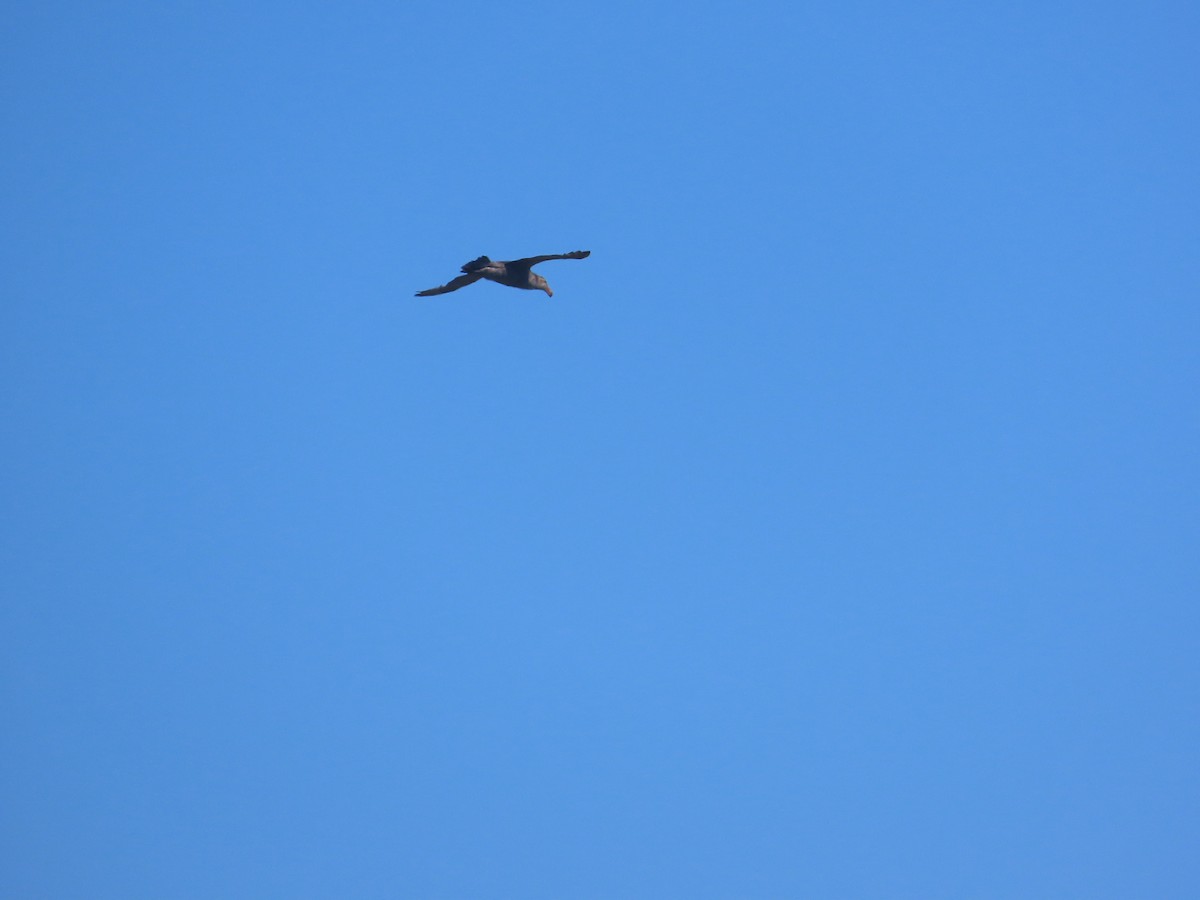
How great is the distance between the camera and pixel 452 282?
50.8 metres

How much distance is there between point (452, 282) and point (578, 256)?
5437 millimetres

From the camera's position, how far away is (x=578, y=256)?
47500 mm

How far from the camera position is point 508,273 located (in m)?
49.1

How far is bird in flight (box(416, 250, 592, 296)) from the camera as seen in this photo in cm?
4766

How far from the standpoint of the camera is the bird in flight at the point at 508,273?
47656mm

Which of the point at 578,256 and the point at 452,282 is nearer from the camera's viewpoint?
the point at 578,256
